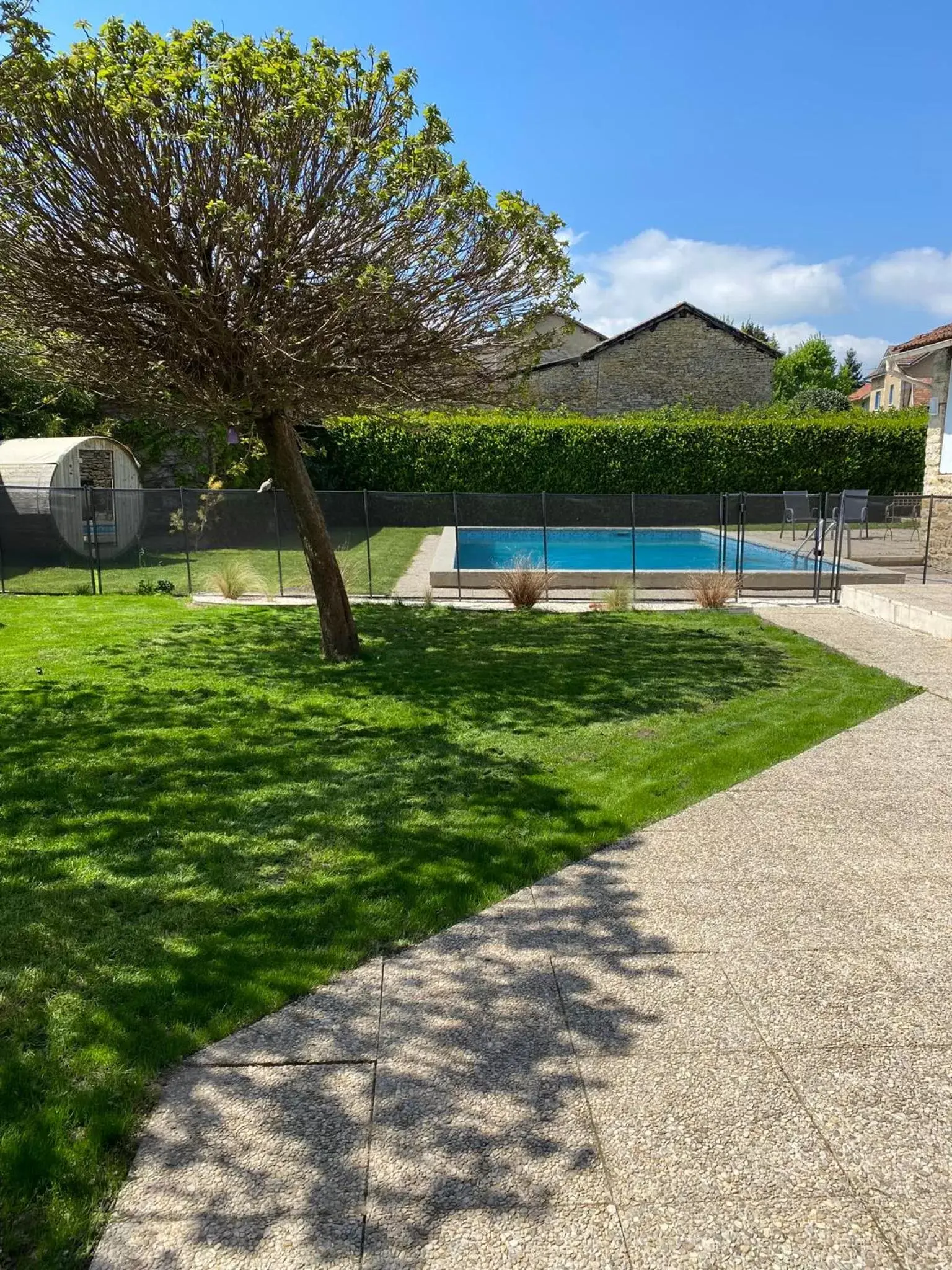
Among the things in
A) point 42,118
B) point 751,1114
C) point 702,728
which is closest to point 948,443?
point 702,728

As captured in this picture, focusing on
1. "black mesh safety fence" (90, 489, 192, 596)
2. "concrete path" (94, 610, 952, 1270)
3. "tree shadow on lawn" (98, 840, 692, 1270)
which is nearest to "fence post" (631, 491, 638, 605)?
"black mesh safety fence" (90, 489, 192, 596)

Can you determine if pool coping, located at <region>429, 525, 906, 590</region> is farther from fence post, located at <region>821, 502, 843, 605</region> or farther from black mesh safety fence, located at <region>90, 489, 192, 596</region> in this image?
black mesh safety fence, located at <region>90, 489, 192, 596</region>

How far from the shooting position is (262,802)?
223 inches

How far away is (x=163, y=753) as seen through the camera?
6.61 meters

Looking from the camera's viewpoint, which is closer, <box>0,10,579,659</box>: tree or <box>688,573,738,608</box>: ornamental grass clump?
<box>0,10,579,659</box>: tree

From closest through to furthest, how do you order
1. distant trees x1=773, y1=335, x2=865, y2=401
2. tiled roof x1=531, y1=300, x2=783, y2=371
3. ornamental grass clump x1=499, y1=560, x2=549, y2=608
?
ornamental grass clump x1=499, y1=560, x2=549, y2=608, tiled roof x1=531, y1=300, x2=783, y2=371, distant trees x1=773, y1=335, x2=865, y2=401

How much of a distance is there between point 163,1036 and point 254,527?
14751mm

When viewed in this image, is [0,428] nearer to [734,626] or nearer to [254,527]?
[254,527]

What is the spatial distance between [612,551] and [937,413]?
8275 mm

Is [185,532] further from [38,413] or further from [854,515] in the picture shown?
[854,515]

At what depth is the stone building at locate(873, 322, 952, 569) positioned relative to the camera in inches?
692

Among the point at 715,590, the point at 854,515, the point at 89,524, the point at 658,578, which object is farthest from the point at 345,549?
the point at 854,515

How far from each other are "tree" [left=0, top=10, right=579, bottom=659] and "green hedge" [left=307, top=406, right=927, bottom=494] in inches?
759

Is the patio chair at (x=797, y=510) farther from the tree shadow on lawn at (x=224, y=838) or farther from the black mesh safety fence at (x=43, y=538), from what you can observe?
the black mesh safety fence at (x=43, y=538)
